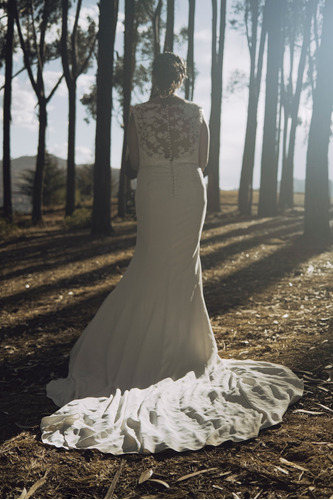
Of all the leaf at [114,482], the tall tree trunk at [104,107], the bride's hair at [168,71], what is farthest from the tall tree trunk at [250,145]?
the leaf at [114,482]

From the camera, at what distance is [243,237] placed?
14.0 meters

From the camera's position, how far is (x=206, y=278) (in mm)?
9227

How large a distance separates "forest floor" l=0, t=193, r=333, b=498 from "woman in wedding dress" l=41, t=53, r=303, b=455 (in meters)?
0.35

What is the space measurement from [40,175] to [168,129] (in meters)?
15.1

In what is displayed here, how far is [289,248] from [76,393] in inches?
345

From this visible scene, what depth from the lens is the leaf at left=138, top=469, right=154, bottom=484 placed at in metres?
2.83

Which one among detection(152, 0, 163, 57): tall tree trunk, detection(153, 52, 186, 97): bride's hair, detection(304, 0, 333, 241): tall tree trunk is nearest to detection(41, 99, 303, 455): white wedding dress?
detection(153, 52, 186, 97): bride's hair

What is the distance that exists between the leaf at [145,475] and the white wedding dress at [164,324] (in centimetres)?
86

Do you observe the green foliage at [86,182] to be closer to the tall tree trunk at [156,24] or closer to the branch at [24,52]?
the tall tree trunk at [156,24]

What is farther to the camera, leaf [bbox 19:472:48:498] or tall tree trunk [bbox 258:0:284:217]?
tall tree trunk [bbox 258:0:284:217]

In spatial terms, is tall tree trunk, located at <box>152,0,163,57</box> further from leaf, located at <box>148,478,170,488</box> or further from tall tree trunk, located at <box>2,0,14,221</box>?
leaf, located at <box>148,478,170,488</box>

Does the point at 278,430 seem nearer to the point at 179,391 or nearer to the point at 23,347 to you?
the point at 179,391

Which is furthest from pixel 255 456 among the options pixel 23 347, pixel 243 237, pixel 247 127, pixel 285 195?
pixel 285 195

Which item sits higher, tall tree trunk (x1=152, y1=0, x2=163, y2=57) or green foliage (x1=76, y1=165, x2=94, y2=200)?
tall tree trunk (x1=152, y1=0, x2=163, y2=57)
